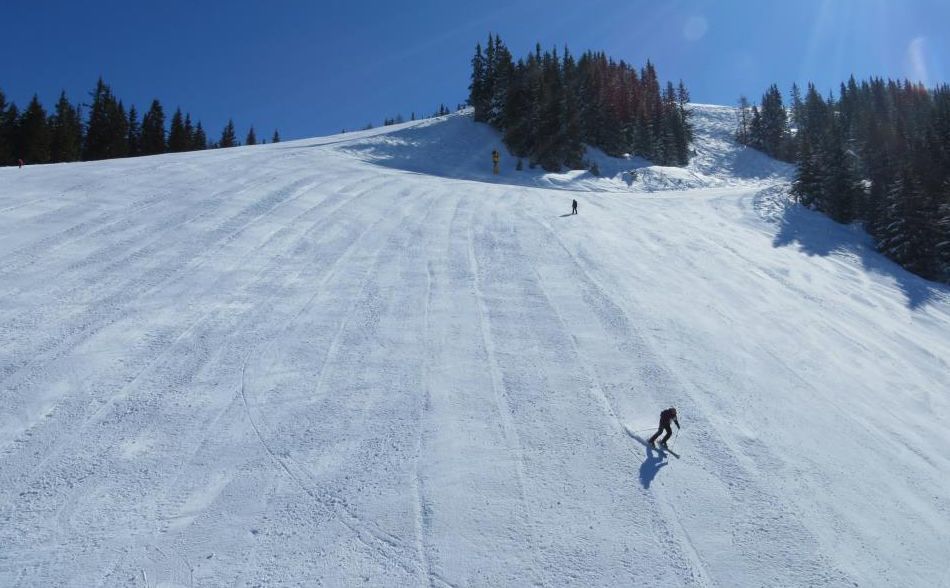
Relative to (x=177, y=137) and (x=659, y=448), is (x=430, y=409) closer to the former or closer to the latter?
(x=659, y=448)

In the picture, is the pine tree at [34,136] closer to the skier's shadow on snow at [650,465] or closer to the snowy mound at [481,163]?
the snowy mound at [481,163]

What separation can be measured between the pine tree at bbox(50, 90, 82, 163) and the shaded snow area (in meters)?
39.7

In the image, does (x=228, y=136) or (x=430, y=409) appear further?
(x=228, y=136)

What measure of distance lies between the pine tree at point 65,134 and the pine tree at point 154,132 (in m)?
6.40

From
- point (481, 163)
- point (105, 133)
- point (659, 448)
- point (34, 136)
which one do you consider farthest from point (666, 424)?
point (105, 133)

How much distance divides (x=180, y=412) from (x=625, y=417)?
7754 mm

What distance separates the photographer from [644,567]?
605 centimetres

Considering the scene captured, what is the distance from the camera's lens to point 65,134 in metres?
48.7

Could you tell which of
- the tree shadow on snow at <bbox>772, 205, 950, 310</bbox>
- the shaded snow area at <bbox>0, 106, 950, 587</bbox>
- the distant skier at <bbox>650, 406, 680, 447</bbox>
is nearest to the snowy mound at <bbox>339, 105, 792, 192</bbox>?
the tree shadow on snow at <bbox>772, 205, 950, 310</bbox>

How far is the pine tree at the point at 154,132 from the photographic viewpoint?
59.4m

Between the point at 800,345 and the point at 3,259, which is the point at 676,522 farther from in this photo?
the point at 3,259

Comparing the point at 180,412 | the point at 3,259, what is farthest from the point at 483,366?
the point at 3,259

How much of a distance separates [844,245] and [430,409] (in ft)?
94.6

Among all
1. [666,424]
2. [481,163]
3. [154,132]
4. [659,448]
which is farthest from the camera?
[154,132]
